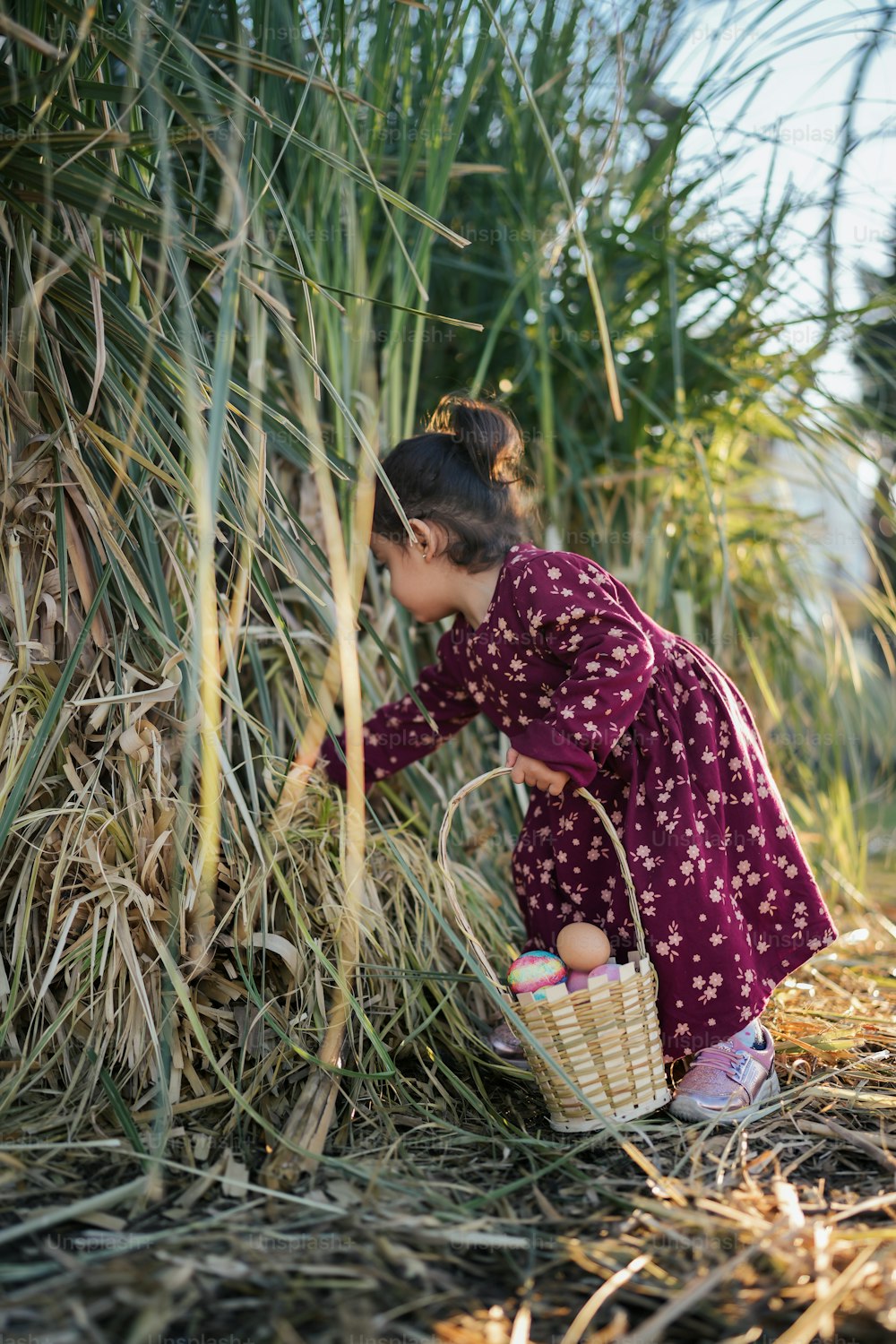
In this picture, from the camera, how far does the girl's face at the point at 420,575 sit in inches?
61.7

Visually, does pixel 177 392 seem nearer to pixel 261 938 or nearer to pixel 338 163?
pixel 338 163

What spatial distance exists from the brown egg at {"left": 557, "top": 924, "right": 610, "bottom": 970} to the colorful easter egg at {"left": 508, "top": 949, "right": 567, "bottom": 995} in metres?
0.03

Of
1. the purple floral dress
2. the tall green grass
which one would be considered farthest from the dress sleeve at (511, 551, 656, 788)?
the tall green grass

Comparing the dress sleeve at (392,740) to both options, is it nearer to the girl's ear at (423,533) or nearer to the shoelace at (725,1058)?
the girl's ear at (423,533)

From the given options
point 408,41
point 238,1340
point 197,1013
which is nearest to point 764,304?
point 408,41

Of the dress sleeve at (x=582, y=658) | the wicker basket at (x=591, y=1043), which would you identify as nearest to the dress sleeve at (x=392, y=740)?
the dress sleeve at (x=582, y=658)

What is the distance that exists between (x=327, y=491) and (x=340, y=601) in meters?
0.10

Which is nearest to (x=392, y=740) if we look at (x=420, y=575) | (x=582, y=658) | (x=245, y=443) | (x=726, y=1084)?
(x=420, y=575)

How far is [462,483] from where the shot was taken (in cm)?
155

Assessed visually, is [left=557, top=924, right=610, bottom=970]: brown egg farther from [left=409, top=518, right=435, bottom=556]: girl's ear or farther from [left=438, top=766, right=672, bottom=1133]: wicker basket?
[left=409, top=518, right=435, bottom=556]: girl's ear

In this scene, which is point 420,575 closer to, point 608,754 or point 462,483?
point 462,483

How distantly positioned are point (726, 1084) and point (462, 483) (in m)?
0.90

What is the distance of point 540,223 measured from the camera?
2.16 meters

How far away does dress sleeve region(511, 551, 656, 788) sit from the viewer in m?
1.37
